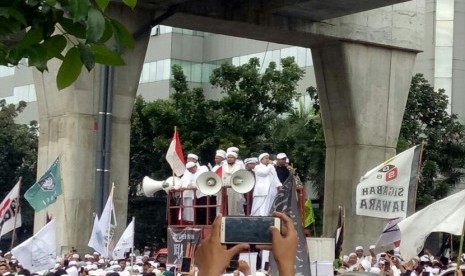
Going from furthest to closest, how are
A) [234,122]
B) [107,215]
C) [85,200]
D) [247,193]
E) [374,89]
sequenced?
[234,122] → [374,89] → [85,200] → [107,215] → [247,193]

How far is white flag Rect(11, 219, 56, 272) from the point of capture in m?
16.7

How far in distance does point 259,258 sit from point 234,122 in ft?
73.7

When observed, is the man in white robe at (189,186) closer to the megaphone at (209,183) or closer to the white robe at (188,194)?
the white robe at (188,194)

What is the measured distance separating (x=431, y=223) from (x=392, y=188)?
526 centimetres

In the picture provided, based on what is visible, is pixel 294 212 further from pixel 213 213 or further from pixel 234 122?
pixel 234 122

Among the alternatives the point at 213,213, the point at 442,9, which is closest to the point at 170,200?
the point at 213,213

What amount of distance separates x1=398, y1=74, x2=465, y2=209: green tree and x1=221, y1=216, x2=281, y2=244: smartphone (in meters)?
32.4

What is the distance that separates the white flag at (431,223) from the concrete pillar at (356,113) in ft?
58.9

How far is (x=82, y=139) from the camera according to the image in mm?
25734

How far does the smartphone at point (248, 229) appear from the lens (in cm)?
518

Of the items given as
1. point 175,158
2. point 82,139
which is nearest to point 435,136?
point 82,139

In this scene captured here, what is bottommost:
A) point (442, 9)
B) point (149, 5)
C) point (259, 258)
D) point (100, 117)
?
point (259, 258)

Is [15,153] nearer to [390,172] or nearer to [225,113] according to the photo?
[225,113]

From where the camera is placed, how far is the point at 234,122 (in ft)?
131
